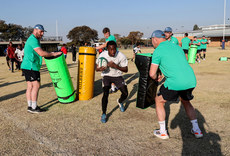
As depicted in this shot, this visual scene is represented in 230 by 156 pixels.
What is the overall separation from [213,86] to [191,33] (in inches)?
2709

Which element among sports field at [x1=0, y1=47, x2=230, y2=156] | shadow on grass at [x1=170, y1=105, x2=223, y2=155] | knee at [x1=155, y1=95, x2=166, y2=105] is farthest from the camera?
knee at [x1=155, y1=95, x2=166, y2=105]

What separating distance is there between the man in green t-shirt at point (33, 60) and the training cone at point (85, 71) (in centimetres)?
91

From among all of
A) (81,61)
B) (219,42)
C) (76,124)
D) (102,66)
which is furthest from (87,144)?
(219,42)

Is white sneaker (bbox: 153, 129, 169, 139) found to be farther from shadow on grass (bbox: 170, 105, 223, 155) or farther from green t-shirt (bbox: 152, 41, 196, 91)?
green t-shirt (bbox: 152, 41, 196, 91)

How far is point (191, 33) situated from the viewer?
68500 mm

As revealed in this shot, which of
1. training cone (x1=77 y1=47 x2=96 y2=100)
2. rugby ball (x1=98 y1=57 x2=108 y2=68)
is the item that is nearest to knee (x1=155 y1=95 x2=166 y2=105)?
rugby ball (x1=98 y1=57 x2=108 y2=68)

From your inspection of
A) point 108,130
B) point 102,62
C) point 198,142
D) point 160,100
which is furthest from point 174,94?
point 102,62

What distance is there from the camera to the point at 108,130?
3.65 metres

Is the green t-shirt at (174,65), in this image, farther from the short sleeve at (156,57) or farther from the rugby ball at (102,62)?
the rugby ball at (102,62)

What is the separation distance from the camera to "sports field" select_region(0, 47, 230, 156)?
2.95m

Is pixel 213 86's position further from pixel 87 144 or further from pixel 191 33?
pixel 191 33

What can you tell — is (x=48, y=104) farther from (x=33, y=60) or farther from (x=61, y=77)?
(x=33, y=60)

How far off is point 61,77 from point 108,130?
84.8 inches

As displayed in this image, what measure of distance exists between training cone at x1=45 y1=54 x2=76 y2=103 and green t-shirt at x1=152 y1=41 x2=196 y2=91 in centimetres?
285
